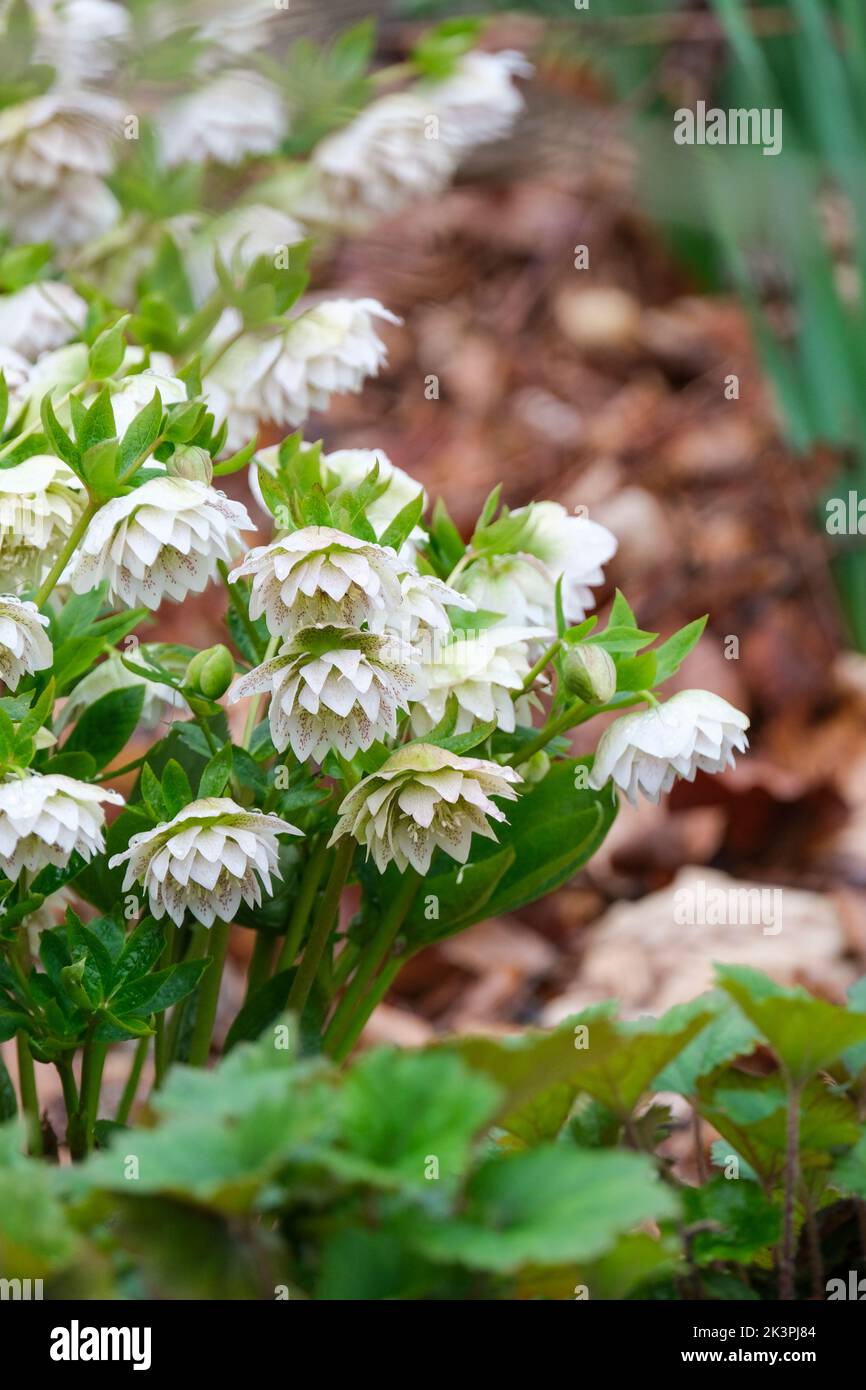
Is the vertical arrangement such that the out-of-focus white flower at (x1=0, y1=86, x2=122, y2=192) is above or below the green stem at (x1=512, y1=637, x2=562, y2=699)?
above

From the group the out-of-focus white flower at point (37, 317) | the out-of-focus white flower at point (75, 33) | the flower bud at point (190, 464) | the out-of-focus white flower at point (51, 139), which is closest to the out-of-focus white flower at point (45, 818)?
the flower bud at point (190, 464)

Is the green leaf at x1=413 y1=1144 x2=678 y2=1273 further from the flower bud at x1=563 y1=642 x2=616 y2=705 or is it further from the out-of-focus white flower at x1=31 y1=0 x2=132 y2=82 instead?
the out-of-focus white flower at x1=31 y1=0 x2=132 y2=82

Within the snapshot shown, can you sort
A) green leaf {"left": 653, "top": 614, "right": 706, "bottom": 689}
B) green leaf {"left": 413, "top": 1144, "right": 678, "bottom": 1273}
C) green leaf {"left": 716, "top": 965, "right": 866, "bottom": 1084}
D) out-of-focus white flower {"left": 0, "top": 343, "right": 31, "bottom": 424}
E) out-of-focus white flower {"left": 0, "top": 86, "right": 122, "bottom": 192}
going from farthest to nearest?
out-of-focus white flower {"left": 0, "top": 86, "right": 122, "bottom": 192}
out-of-focus white flower {"left": 0, "top": 343, "right": 31, "bottom": 424}
green leaf {"left": 653, "top": 614, "right": 706, "bottom": 689}
green leaf {"left": 716, "top": 965, "right": 866, "bottom": 1084}
green leaf {"left": 413, "top": 1144, "right": 678, "bottom": 1273}

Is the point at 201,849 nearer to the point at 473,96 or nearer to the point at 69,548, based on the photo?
the point at 69,548

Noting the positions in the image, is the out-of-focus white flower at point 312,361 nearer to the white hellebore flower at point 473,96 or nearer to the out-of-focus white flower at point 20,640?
the out-of-focus white flower at point 20,640

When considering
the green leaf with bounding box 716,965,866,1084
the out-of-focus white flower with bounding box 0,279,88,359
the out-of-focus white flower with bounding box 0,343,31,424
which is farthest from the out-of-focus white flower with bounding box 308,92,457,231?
the green leaf with bounding box 716,965,866,1084

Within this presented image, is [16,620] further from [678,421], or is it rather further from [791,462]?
[678,421]
